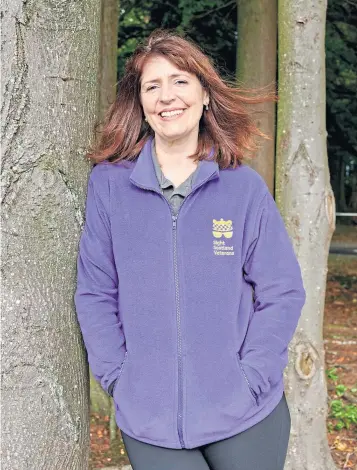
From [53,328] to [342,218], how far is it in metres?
20.7

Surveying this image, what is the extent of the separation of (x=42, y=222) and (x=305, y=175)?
2240 mm

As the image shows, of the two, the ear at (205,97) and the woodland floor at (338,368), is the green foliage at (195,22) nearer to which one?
the woodland floor at (338,368)

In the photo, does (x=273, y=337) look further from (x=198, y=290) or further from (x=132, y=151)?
(x=132, y=151)

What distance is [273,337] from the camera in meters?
2.37

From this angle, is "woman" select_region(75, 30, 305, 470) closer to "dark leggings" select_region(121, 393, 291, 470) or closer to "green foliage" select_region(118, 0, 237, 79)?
"dark leggings" select_region(121, 393, 291, 470)

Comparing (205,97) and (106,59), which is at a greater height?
(106,59)

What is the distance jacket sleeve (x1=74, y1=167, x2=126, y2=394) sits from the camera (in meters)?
2.33

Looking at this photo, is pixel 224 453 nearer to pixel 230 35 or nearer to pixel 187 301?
pixel 187 301

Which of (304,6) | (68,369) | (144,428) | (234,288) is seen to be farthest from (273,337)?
(304,6)

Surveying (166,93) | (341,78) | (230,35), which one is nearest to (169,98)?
(166,93)

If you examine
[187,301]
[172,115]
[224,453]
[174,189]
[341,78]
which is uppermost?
[341,78]

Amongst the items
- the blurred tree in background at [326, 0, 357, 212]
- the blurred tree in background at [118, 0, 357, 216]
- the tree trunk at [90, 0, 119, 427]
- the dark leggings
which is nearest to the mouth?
the dark leggings

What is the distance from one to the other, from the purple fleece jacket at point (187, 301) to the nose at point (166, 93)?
0.25m

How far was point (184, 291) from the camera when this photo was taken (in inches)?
90.2
